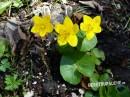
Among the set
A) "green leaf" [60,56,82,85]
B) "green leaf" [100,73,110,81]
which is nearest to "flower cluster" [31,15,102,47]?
"green leaf" [60,56,82,85]

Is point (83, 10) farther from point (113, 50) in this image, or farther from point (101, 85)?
Answer: point (101, 85)

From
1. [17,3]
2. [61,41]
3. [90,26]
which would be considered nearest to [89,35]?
[90,26]

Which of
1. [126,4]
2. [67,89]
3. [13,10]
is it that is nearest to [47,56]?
[67,89]

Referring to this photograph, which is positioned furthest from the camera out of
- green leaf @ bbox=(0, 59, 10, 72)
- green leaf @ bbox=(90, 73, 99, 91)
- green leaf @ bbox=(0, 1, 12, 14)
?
green leaf @ bbox=(0, 1, 12, 14)

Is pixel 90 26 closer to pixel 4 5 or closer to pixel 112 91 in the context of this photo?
pixel 112 91

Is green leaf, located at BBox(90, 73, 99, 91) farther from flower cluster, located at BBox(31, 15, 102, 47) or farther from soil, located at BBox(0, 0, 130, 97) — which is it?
flower cluster, located at BBox(31, 15, 102, 47)

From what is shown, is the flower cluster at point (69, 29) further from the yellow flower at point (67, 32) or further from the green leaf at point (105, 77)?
the green leaf at point (105, 77)

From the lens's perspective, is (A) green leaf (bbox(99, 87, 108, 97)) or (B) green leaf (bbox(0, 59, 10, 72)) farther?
(B) green leaf (bbox(0, 59, 10, 72))

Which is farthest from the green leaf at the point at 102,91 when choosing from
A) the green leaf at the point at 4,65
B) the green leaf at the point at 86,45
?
the green leaf at the point at 4,65

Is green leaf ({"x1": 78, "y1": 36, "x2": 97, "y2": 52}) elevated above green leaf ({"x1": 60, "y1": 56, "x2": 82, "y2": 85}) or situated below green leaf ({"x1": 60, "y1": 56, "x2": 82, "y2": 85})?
above
